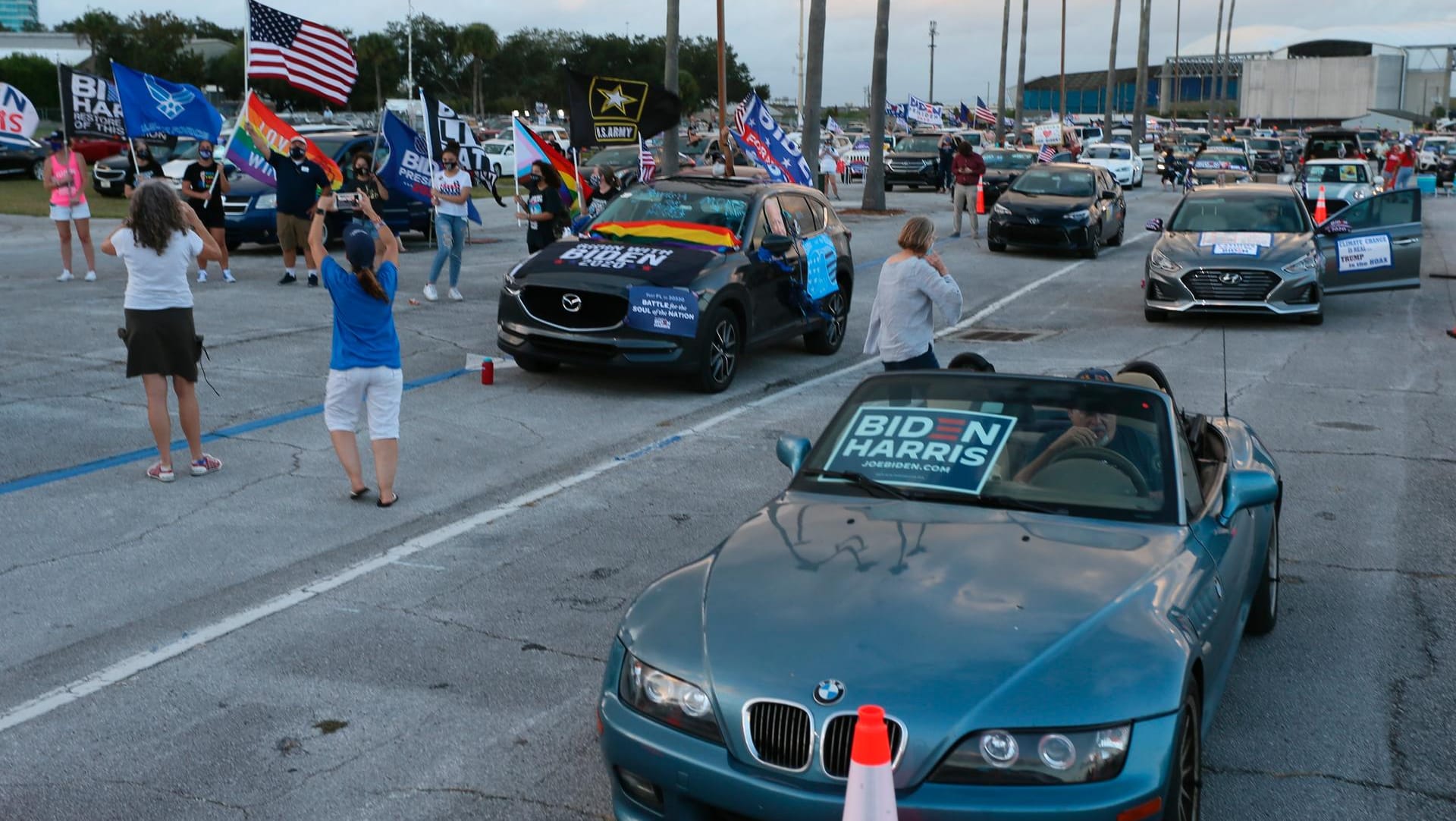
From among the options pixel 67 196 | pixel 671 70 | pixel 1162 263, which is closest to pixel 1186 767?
pixel 1162 263

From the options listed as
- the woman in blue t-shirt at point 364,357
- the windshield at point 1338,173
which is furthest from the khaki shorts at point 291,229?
the windshield at point 1338,173

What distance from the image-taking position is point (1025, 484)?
4.89 m

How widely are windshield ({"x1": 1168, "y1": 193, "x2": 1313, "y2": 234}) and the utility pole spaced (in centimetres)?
1457

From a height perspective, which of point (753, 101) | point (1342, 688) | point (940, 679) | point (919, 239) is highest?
point (753, 101)

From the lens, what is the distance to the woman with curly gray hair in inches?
321

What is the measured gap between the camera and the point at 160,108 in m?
17.3

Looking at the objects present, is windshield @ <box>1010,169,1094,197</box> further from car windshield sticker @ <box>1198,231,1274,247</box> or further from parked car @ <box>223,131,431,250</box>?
parked car @ <box>223,131,431,250</box>

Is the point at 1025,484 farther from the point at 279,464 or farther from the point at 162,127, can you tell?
the point at 162,127

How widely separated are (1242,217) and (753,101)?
22.9ft

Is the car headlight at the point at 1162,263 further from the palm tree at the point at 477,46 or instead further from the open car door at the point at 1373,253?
the palm tree at the point at 477,46

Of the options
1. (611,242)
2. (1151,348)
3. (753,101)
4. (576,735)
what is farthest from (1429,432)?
(753,101)

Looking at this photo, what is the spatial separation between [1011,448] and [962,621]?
1.28m

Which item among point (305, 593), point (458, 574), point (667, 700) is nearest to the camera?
point (667, 700)

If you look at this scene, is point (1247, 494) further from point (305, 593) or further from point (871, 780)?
point (305, 593)
